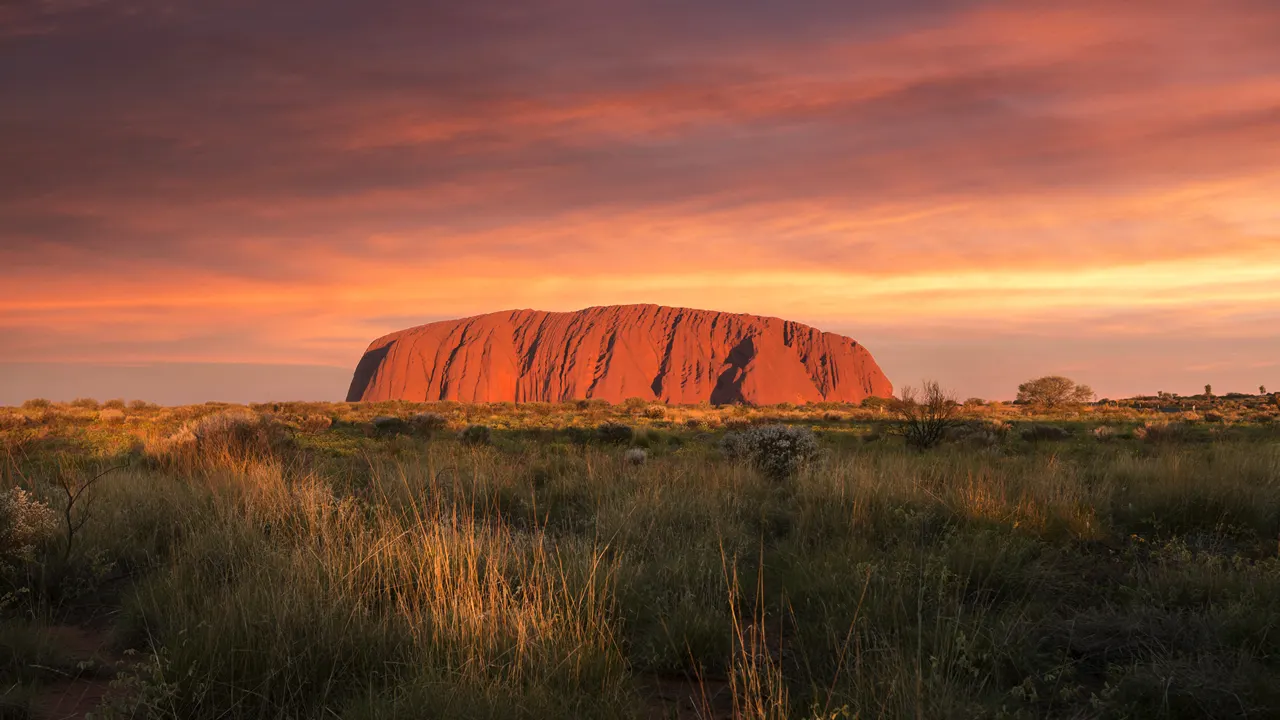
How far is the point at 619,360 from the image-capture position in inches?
4887

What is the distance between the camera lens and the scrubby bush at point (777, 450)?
11.6 m

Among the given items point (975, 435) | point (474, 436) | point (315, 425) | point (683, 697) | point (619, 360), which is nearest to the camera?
point (683, 697)

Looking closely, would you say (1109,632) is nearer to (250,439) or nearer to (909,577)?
(909,577)

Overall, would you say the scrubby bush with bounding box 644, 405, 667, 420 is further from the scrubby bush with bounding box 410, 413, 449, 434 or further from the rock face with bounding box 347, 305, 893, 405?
the rock face with bounding box 347, 305, 893, 405

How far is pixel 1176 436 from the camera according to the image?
19.6 metres

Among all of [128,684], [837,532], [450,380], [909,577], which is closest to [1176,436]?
[837,532]

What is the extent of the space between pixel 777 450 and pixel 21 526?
33.2 feet

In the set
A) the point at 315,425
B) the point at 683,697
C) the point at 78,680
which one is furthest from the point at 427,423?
the point at 683,697

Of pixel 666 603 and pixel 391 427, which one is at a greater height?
pixel 391 427

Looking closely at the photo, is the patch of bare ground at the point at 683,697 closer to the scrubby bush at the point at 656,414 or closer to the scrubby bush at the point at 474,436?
the scrubby bush at the point at 474,436

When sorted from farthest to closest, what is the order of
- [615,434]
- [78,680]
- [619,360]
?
1. [619,360]
2. [615,434]
3. [78,680]

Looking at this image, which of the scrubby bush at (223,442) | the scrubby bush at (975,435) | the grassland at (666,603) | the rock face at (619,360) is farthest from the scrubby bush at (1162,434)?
the rock face at (619,360)

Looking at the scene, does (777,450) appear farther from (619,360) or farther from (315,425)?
(619,360)

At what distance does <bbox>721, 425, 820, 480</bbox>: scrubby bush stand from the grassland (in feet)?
8.82
